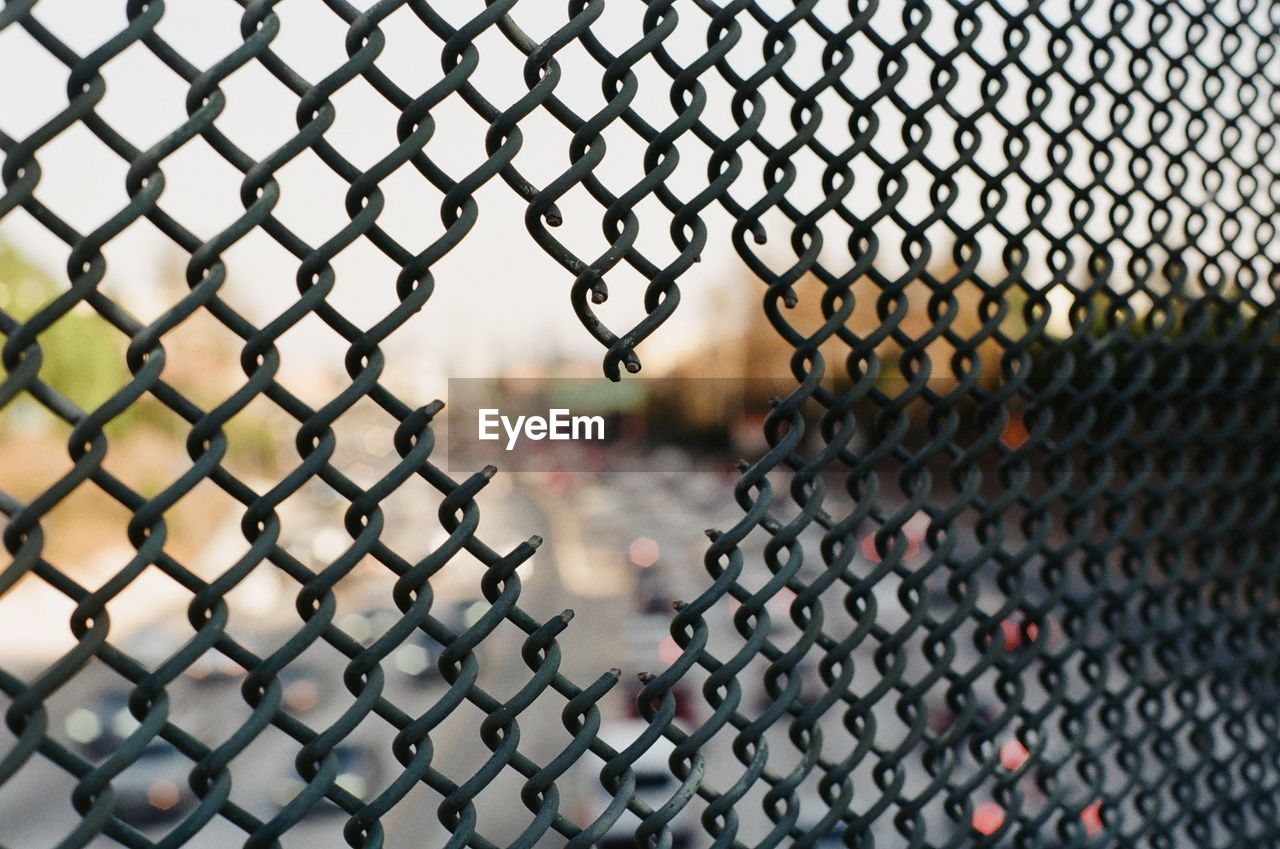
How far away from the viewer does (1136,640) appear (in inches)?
75.9

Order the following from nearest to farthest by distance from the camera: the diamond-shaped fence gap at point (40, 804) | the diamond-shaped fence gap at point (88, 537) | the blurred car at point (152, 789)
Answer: the blurred car at point (152, 789)
the diamond-shaped fence gap at point (40, 804)
the diamond-shaped fence gap at point (88, 537)

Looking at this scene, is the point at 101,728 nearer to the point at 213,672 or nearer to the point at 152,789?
the point at 213,672

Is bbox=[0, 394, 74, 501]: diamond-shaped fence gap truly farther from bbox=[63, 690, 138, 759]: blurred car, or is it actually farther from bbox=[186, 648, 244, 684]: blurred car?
bbox=[63, 690, 138, 759]: blurred car

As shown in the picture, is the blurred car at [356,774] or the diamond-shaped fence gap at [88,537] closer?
the blurred car at [356,774]

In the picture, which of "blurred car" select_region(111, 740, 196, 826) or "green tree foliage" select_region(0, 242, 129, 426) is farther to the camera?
"green tree foliage" select_region(0, 242, 129, 426)

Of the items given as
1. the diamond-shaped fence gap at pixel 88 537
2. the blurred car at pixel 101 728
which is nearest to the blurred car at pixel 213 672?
the blurred car at pixel 101 728

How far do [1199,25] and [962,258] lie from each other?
2.91 ft

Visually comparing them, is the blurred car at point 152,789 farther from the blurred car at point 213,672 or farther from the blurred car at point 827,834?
the blurred car at point 827,834

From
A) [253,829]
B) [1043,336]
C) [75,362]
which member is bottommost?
[253,829]

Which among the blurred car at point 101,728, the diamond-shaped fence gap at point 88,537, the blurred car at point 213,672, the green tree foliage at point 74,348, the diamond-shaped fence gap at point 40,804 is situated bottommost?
the diamond-shaped fence gap at point 40,804

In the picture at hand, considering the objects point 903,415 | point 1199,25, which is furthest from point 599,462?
point 1199,25

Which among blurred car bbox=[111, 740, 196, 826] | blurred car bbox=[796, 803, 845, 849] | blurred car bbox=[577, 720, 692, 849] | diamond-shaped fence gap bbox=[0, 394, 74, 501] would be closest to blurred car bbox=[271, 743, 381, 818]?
blurred car bbox=[111, 740, 196, 826]

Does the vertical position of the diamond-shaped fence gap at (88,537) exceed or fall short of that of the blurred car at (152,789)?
it exceeds it

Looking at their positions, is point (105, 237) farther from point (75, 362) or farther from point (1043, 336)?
point (75, 362)
